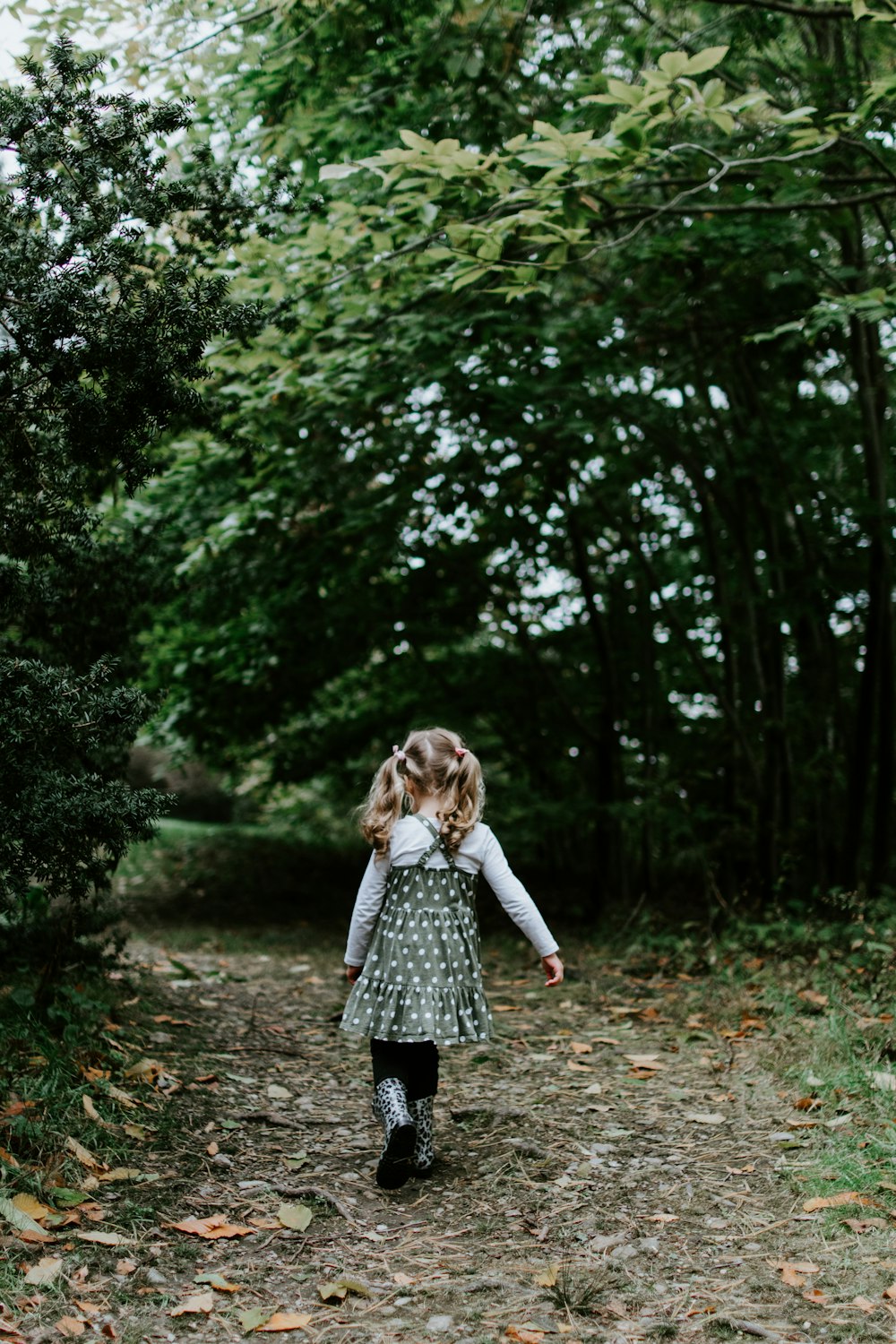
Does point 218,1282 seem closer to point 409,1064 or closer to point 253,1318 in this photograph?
point 253,1318

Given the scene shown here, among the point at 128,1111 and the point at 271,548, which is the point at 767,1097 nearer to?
the point at 128,1111

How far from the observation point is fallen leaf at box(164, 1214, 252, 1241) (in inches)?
127

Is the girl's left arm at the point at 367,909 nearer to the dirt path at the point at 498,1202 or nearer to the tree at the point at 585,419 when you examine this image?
the dirt path at the point at 498,1202

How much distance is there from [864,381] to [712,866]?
400 cm

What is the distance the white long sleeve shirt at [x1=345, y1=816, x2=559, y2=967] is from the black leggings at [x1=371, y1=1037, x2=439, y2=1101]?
12.8 inches

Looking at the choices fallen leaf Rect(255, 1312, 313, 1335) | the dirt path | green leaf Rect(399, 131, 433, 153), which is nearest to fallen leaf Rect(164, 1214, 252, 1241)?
the dirt path

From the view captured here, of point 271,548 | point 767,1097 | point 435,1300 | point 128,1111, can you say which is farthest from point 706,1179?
point 271,548

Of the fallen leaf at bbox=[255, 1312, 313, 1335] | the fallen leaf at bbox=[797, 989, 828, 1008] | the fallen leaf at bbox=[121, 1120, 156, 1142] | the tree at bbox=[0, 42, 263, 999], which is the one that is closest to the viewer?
the fallen leaf at bbox=[255, 1312, 313, 1335]

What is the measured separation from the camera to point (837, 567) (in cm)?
876

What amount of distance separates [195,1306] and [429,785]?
175cm

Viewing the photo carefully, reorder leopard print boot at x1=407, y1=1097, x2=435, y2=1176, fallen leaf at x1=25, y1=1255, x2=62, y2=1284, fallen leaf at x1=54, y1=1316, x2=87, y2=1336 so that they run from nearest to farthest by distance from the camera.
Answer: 1. fallen leaf at x1=54, y1=1316, x2=87, y2=1336
2. fallen leaf at x1=25, y1=1255, x2=62, y2=1284
3. leopard print boot at x1=407, y1=1097, x2=435, y2=1176

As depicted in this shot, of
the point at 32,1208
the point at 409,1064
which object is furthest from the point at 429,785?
the point at 32,1208

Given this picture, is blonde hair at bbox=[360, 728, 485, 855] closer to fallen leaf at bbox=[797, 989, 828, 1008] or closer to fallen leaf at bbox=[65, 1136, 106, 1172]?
fallen leaf at bbox=[65, 1136, 106, 1172]

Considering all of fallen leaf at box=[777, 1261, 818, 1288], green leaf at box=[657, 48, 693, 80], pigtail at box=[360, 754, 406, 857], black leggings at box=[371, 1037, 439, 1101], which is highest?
green leaf at box=[657, 48, 693, 80]
